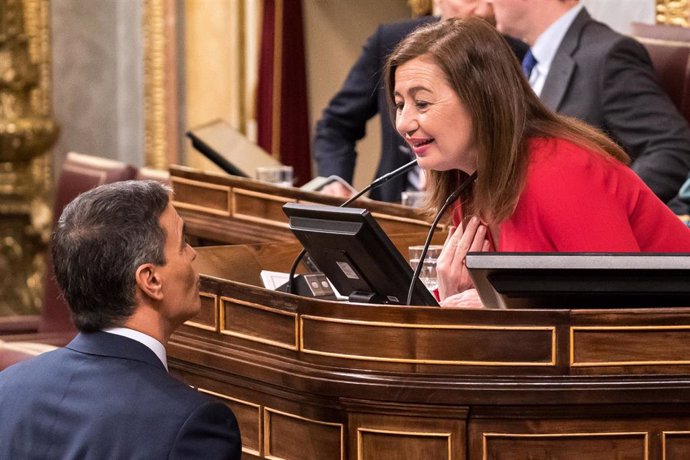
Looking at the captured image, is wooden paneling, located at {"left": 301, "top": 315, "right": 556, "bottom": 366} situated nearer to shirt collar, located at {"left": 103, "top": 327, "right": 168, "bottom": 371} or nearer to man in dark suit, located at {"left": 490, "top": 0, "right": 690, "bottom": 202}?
shirt collar, located at {"left": 103, "top": 327, "right": 168, "bottom": 371}

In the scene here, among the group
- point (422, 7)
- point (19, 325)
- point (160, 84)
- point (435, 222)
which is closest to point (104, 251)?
point (435, 222)

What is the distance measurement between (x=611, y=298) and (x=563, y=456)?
0.30 m

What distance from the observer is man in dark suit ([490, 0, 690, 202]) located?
4227 millimetres

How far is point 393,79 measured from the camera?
2.99 metres

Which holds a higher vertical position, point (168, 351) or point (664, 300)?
point (664, 300)

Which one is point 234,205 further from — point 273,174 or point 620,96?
point 620,96

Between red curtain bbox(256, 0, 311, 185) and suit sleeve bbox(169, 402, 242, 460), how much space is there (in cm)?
618

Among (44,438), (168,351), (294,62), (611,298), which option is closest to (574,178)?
(611,298)

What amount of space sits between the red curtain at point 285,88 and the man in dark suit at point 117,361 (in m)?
5.98

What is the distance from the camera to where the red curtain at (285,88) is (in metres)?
8.27

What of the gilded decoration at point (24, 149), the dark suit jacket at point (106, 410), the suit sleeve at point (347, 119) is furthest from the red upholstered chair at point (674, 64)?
the gilded decoration at point (24, 149)

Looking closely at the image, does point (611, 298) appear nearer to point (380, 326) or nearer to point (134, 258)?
point (380, 326)

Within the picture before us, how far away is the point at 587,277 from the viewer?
8.16 ft

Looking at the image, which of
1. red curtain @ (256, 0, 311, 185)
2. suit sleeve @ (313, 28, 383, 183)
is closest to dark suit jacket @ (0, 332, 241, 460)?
suit sleeve @ (313, 28, 383, 183)
